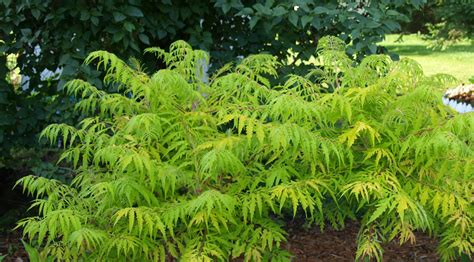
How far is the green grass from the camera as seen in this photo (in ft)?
56.1

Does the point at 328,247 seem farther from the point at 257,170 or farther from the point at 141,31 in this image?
the point at 257,170

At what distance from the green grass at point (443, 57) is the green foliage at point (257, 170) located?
1247cm

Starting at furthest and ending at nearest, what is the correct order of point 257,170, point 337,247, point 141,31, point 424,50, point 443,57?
point 424,50 < point 443,57 < point 337,247 < point 141,31 < point 257,170

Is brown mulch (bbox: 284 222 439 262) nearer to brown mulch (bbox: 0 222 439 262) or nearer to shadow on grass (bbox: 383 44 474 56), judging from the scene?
brown mulch (bbox: 0 222 439 262)

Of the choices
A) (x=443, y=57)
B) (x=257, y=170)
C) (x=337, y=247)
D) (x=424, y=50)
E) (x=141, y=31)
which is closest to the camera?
(x=257, y=170)

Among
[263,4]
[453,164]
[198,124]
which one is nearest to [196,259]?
[198,124]

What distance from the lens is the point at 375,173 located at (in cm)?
309

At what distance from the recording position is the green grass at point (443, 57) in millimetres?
17109

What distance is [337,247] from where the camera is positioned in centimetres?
521

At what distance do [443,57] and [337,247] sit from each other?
15.9m

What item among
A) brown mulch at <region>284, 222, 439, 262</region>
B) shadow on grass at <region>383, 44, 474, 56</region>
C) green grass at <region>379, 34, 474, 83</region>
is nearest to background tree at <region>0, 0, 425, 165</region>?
brown mulch at <region>284, 222, 439, 262</region>

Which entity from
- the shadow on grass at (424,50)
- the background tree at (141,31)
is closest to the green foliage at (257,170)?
the background tree at (141,31)

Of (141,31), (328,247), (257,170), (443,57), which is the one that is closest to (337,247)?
(328,247)

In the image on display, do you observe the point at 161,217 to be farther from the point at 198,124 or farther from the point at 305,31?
the point at 305,31
